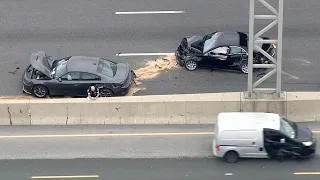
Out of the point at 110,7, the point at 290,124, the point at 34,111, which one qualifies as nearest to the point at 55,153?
the point at 34,111

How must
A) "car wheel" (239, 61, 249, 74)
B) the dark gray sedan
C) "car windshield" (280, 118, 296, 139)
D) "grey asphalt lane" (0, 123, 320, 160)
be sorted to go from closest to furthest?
"car windshield" (280, 118, 296, 139)
"grey asphalt lane" (0, 123, 320, 160)
the dark gray sedan
"car wheel" (239, 61, 249, 74)

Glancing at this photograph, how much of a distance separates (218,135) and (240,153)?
2.68ft

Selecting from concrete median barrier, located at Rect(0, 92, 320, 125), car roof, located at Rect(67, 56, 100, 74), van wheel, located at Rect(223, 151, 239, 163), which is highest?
car roof, located at Rect(67, 56, 100, 74)

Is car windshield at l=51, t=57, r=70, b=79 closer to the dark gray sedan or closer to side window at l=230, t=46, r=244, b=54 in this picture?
the dark gray sedan

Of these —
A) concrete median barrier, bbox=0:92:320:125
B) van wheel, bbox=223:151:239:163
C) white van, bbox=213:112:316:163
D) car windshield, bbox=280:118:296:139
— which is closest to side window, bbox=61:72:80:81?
concrete median barrier, bbox=0:92:320:125

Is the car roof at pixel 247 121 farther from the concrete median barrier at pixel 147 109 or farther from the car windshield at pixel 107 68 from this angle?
the car windshield at pixel 107 68

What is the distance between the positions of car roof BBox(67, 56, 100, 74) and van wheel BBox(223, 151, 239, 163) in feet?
22.6

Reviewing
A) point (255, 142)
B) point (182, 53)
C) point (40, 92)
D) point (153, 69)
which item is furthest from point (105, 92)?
point (255, 142)

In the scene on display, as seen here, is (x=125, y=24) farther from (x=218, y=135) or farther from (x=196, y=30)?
(x=218, y=135)

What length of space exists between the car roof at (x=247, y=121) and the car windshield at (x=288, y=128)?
17cm

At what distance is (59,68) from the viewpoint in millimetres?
25312

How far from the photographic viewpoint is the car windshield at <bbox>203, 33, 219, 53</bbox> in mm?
27000

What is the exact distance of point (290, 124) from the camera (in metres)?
20.9

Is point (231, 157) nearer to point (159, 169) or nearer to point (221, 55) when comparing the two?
point (159, 169)
